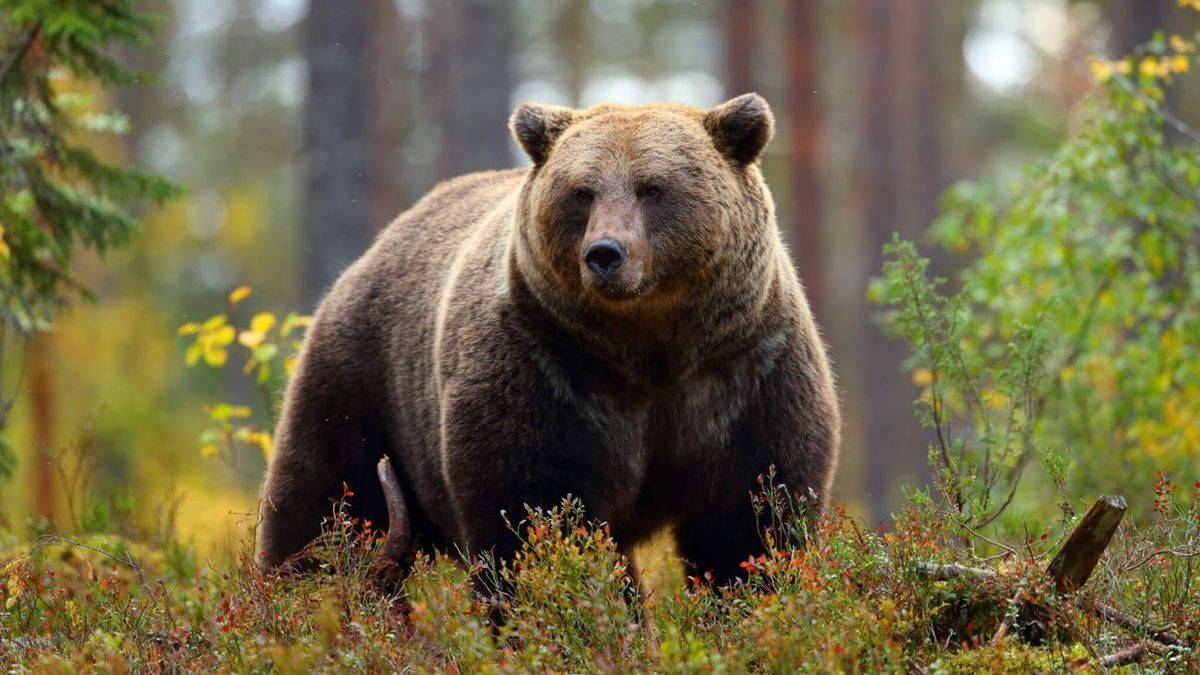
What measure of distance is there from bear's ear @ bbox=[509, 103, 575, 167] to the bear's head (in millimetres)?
49

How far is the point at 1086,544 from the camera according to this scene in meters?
4.88

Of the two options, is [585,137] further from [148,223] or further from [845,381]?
[845,381]

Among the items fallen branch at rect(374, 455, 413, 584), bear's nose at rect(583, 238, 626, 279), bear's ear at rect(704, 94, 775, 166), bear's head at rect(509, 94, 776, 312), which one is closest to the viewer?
bear's nose at rect(583, 238, 626, 279)

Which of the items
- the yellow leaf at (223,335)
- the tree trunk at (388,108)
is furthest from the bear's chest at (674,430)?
the tree trunk at (388,108)

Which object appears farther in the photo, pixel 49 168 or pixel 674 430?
pixel 49 168

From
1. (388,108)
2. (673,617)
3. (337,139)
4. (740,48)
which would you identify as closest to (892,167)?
(740,48)

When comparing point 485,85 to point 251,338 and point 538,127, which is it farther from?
point 538,127

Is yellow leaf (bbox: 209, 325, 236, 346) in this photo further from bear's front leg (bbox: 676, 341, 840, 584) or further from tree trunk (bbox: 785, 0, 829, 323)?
tree trunk (bbox: 785, 0, 829, 323)

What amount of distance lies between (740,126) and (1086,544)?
2328mm

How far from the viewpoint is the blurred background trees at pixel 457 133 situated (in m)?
16.1

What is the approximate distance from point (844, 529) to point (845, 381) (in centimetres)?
3084

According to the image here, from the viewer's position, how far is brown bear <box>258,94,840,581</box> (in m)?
5.91

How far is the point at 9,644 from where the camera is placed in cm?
522

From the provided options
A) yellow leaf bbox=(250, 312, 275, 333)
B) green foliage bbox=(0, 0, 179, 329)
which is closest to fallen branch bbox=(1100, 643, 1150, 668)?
green foliage bbox=(0, 0, 179, 329)
